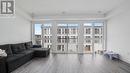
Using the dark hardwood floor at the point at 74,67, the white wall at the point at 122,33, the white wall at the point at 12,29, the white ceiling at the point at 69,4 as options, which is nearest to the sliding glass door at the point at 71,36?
the white ceiling at the point at 69,4

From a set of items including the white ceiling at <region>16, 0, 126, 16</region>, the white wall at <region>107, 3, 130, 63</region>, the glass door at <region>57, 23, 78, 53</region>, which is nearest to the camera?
the white wall at <region>107, 3, 130, 63</region>

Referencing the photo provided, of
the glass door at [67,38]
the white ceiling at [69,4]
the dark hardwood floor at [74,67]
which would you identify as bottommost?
the dark hardwood floor at [74,67]

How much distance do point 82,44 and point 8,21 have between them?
17.3 feet

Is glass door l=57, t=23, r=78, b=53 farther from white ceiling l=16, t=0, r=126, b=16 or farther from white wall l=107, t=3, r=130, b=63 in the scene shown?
white wall l=107, t=3, r=130, b=63

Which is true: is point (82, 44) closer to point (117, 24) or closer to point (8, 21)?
point (117, 24)

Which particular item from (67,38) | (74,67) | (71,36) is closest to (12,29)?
(74,67)

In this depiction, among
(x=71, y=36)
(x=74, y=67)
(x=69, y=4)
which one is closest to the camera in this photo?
(x=74, y=67)

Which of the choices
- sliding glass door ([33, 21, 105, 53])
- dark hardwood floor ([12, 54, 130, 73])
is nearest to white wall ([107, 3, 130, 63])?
dark hardwood floor ([12, 54, 130, 73])

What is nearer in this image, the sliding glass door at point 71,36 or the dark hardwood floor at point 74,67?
the dark hardwood floor at point 74,67

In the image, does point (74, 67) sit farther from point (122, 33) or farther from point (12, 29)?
point (12, 29)

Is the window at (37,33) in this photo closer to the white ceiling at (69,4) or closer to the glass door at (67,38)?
the glass door at (67,38)

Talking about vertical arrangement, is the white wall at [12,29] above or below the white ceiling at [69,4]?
below

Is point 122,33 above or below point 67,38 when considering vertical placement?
above

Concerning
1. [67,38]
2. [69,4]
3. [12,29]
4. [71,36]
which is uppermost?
[69,4]
